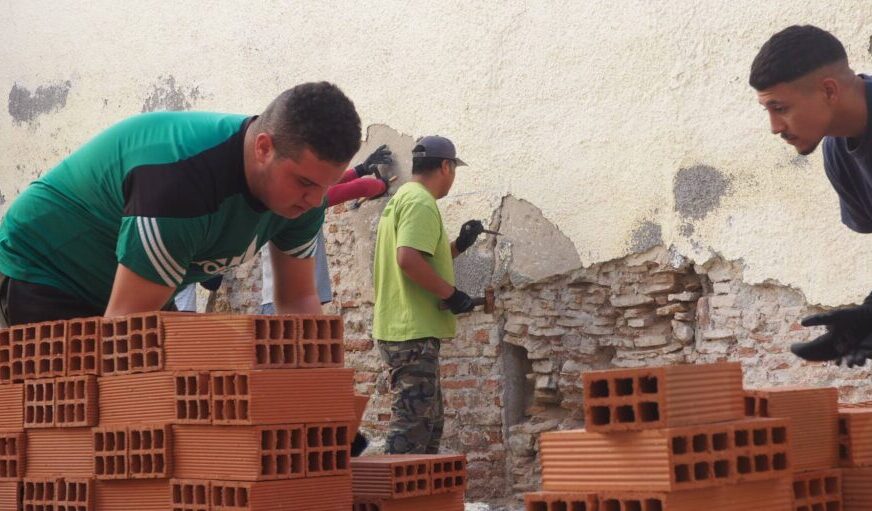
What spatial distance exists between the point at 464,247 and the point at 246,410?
3500mm

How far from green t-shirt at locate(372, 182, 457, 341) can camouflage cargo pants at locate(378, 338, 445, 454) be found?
75 mm

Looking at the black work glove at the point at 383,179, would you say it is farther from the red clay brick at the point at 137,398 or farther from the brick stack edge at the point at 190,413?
the red clay brick at the point at 137,398

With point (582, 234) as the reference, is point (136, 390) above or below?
below

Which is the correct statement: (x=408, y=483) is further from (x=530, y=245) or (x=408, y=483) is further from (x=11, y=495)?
(x=530, y=245)

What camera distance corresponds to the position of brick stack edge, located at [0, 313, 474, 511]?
3.36 metres

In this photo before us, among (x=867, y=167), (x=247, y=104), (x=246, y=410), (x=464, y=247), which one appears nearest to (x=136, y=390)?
(x=246, y=410)

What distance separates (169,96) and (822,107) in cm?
633

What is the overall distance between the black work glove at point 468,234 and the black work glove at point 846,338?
9.79ft

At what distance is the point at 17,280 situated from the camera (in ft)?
12.5

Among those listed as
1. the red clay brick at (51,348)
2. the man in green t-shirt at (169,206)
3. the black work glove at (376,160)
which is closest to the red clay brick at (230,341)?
the man in green t-shirt at (169,206)

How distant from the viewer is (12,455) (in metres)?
4.04

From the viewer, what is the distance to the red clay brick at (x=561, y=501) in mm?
2912

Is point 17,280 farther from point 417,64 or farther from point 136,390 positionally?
→ point 417,64

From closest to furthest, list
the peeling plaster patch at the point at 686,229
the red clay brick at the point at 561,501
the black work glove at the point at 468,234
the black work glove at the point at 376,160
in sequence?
1. the red clay brick at the point at 561,501
2. the peeling plaster patch at the point at 686,229
3. the black work glove at the point at 468,234
4. the black work glove at the point at 376,160
